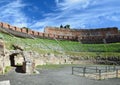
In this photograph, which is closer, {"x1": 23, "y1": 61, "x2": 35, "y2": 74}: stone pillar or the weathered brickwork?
{"x1": 23, "y1": 61, "x2": 35, "y2": 74}: stone pillar

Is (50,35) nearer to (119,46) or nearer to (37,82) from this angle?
(119,46)

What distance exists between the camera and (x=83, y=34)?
298ft

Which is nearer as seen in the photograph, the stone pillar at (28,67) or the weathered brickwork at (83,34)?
the stone pillar at (28,67)

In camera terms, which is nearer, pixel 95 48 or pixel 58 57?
pixel 58 57

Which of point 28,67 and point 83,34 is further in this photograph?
point 83,34

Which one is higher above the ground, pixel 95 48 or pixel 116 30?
pixel 116 30

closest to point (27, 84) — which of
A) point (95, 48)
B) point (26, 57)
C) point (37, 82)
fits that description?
point (37, 82)

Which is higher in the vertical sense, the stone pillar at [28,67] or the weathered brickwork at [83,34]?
the weathered brickwork at [83,34]

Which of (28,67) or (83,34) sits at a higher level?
(83,34)

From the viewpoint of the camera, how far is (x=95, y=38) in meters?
82.6

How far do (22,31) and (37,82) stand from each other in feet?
158

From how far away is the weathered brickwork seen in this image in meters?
79.2

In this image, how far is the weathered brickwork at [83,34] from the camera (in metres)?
79.2

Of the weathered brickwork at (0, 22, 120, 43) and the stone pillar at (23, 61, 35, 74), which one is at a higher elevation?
the weathered brickwork at (0, 22, 120, 43)
